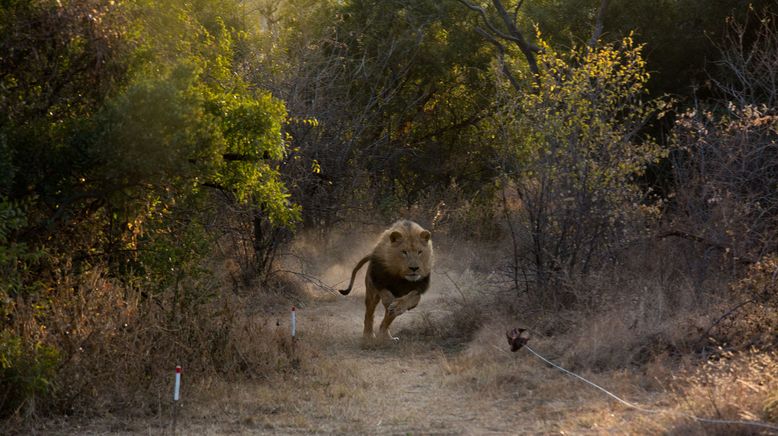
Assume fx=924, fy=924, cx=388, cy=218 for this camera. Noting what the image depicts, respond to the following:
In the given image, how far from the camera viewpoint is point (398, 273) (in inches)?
523

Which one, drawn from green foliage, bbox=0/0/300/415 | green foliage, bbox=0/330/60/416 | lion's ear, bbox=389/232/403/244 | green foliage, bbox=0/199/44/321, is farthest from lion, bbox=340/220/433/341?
green foliage, bbox=0/330/60/416

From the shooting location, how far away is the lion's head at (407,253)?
43.2 feet

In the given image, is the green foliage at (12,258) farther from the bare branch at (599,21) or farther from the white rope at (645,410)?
the bare branch at (599,21)

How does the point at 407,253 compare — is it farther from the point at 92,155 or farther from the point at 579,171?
the point at 92,155

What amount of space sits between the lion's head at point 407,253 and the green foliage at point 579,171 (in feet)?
5.24

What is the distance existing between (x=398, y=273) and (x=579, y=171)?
9.61 feet

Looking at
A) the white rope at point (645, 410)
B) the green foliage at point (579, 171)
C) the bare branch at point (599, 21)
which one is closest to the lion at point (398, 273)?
the green foliage at point (579, 171)

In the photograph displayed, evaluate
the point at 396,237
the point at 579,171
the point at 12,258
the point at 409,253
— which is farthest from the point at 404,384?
the point at 12,258

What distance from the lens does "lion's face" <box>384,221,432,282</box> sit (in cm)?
1316

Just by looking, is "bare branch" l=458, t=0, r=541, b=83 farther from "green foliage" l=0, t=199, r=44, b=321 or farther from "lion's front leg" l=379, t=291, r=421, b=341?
"green foliage" l=0, t=199, r=44, b=321

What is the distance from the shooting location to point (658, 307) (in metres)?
10.8

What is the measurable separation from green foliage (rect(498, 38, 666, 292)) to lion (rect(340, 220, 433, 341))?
5.43ft

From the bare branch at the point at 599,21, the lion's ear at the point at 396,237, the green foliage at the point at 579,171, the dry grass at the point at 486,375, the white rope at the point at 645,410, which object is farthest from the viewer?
the bare branch at the point at 599,21

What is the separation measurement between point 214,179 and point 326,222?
9.52 meters
